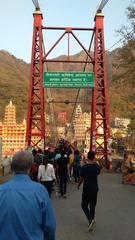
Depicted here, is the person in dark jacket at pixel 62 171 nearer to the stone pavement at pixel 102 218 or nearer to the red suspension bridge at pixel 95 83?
the stone pavement at pixel 102 218

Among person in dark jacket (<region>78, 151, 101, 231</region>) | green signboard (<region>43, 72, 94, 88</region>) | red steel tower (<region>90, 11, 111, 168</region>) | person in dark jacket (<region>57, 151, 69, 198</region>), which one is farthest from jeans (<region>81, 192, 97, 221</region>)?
red steel tower (<region>90, 11, 111, 168</region>)

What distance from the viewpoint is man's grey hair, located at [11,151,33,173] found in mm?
3957

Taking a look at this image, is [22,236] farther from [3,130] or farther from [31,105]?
[3,130]

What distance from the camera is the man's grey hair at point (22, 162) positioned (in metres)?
3.96

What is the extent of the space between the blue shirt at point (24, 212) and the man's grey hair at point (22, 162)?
18 cm

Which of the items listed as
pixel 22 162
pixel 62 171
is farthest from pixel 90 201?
pixel 22 162

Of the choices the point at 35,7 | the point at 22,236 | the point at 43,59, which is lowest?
the point at 22,236

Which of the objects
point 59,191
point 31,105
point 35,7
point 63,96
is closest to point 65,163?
point 59,191

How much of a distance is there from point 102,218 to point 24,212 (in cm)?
773

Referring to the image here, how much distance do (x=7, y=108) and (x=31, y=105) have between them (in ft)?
517

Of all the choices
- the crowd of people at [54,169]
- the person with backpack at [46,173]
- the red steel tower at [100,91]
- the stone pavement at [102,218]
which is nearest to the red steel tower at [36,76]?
the red steel tower at [100,91]

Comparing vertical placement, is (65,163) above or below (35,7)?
below

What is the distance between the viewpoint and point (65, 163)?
15.7m

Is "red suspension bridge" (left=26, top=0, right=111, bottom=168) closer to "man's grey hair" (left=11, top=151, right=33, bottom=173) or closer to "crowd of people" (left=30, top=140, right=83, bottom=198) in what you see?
"crowd of people" (left=30, top=140, right=83, bottom=198)
